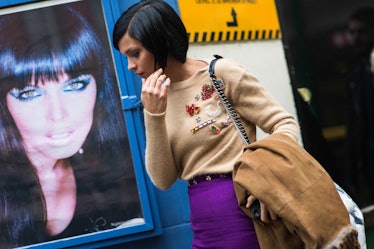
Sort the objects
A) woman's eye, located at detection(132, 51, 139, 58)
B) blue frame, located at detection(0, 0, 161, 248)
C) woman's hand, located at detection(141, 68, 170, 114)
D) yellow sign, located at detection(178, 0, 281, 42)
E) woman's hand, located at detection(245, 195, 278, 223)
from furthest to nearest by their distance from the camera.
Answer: yellow sign, located at detection(178, 0, 281, 42)
blue frame, located at detection(0, 0, 161, 248)
woman's eye, located at detection(132, 51, 139, 58)
woman's hand, located at detection(141, 68, 170, 114)
woman's hand, located at detection(245, 195, 278, 223)

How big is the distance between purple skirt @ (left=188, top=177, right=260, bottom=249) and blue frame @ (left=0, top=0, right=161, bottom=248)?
4.01 ft

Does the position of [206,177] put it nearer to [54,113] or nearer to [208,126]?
[208,126]

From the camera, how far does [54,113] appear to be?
3514mm

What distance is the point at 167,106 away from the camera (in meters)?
2.42

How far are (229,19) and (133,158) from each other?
109 cm

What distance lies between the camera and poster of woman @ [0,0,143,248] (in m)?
3.52

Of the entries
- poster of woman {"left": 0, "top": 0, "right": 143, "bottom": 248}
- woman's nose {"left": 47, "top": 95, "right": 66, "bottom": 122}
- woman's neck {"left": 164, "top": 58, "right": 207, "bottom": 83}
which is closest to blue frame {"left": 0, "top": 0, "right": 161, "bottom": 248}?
poster of woman {"left": 0, "top": 0, "right": 143, "bottom": 248}

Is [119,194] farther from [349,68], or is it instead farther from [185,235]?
[349,68]

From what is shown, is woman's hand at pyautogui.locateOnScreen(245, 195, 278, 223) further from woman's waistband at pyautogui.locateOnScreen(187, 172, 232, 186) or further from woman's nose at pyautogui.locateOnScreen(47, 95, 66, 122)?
woman's nose at pyautogui.locateOnScreen(47, 95, 66, 122)

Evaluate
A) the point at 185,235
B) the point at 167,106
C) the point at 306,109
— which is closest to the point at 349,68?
the point at 306,109

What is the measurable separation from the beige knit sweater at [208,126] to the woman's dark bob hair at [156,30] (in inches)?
5.1

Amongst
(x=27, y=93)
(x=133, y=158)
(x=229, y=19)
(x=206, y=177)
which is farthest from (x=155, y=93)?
(x=229, y=19)

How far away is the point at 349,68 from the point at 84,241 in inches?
114

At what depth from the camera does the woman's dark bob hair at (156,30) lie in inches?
90.1
